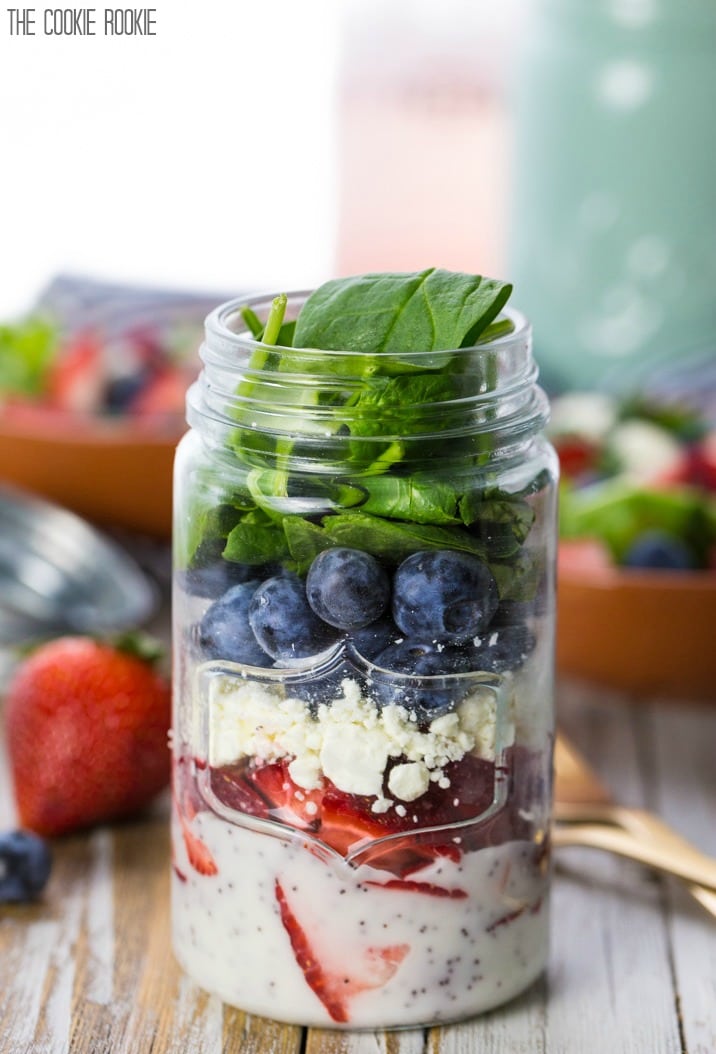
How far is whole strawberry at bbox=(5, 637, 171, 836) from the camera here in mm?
1185

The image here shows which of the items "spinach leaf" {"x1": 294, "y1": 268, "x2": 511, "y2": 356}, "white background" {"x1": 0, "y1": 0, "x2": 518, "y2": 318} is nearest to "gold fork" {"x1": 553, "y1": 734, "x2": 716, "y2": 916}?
"spinach leaf" {"x1": 294, "y1": 268, "x2": 511, "y2": 356}

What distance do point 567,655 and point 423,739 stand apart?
508mm

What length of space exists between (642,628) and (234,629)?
0.53 metres

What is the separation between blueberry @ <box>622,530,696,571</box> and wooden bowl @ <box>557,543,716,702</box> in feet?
0.04

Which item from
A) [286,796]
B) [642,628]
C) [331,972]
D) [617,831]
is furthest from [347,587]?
[642,628]

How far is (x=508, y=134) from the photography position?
7.73 feet

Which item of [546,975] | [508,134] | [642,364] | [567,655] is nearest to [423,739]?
[546,975]

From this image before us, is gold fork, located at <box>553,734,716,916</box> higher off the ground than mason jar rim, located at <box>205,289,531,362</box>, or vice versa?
mason jar rim, located at <box>205,289,531,362</box>

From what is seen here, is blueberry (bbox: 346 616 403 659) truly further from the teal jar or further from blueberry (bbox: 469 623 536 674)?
the teal jar

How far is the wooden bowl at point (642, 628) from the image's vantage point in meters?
1.29

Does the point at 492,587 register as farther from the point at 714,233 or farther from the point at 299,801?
the point at 714,233

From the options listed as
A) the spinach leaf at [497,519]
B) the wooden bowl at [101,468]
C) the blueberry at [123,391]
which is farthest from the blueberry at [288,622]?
the blueberry at [123,391]

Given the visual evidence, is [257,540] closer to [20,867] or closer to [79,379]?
[20,867]

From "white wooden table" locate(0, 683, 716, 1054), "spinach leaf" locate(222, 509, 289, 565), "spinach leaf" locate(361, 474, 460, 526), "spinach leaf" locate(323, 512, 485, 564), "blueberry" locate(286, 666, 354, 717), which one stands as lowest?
"white wooden table" locate(0, 683, 716, 1054)
